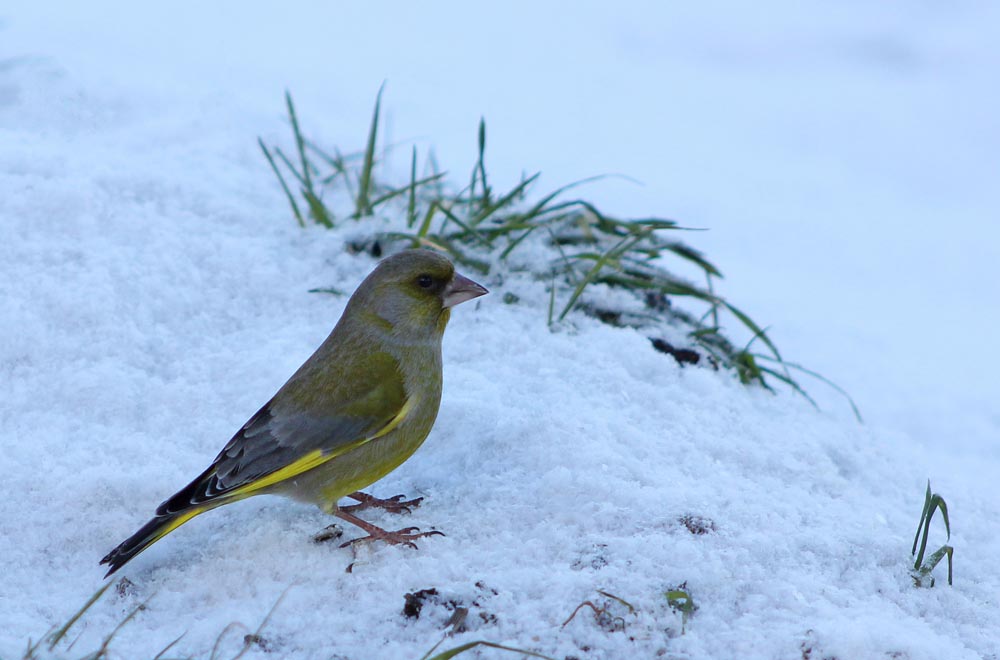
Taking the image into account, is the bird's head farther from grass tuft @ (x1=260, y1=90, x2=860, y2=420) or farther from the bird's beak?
grass tuft @ (x1=260, y1=90, x2=860, y2=420)

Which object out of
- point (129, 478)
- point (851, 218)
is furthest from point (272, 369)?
point (851, 218)

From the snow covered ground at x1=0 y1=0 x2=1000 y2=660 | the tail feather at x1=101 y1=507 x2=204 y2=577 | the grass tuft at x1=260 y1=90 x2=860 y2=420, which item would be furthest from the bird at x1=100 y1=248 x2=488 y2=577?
the grass tuft at x1=260 y1=90 x2=860 y2=420

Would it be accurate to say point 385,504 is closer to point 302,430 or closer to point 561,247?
point 302,430

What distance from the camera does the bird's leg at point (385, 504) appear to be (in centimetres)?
329

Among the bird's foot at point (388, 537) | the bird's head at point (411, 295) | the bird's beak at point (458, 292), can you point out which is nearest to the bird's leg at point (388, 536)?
the bird's foot at point (388, 537)

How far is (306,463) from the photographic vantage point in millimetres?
3107

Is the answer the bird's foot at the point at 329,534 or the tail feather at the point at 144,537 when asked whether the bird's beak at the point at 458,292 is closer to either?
the bird's foot at the point at 329,534

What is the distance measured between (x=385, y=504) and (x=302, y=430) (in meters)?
0.37

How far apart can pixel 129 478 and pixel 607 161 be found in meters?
4.57

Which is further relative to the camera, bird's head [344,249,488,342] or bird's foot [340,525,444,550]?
bird's head [344,249,488,342]

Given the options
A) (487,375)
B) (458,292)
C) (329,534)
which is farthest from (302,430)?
(487,375)

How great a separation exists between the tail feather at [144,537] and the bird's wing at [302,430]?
60mm

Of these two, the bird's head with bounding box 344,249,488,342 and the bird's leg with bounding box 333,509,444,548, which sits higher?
the bird's head with bounding box 344,249,488,342

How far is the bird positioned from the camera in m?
3.02
